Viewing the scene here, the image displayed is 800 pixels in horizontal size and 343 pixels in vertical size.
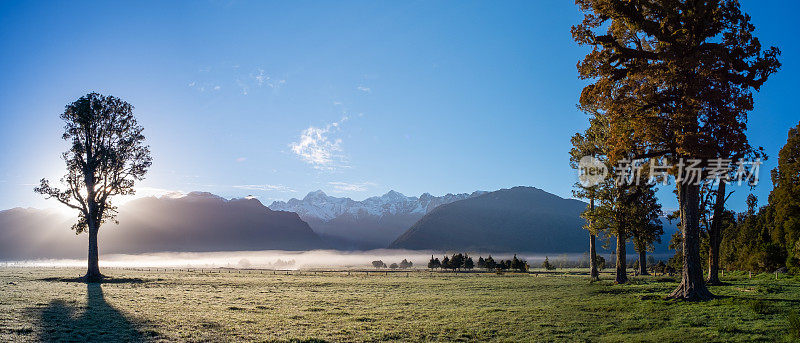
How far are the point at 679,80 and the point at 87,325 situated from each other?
105 ft

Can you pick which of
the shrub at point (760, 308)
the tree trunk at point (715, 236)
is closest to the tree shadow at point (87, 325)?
the shrub at point (760, 308)

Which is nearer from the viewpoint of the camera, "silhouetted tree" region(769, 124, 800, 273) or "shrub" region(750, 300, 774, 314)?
"shrub" region(750, 300, 774, 314)

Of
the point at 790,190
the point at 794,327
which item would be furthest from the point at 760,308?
the point at 790,190

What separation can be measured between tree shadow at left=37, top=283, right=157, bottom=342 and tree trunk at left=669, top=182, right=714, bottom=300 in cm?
2709

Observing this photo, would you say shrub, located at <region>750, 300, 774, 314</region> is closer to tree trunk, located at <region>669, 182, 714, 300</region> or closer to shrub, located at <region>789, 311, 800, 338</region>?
tree trunk, located at <region>669, 182, 714, 300</region>

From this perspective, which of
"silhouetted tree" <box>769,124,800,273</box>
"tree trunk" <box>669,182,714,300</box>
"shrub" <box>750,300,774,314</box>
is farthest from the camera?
"silhouetted tree" <box>769,124,800,273</box>

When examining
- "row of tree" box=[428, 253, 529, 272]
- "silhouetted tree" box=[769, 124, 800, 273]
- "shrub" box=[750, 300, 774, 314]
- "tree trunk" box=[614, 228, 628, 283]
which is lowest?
"row of tree" box=[428, 253, 529, 272]

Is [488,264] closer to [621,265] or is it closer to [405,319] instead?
[621,265]

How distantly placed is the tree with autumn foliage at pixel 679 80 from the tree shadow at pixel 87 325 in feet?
87.4

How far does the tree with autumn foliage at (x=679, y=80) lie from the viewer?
23.0 m

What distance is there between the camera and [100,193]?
172 ft

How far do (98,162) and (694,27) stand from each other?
198 feet

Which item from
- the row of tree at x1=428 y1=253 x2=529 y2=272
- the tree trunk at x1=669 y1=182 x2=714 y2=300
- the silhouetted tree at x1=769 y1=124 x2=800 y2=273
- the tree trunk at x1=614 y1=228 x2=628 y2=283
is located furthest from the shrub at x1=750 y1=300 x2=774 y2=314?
the row of tree at x1=428 y1=253 x2=529 y2=272

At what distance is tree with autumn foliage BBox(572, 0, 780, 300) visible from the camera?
23.0m
